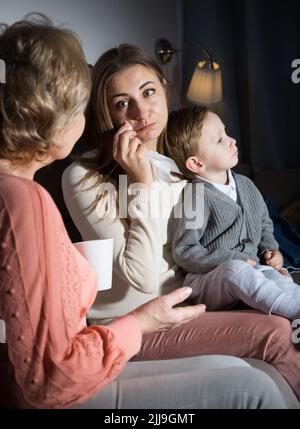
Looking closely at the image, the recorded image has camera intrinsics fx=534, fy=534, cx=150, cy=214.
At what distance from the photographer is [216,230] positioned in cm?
152

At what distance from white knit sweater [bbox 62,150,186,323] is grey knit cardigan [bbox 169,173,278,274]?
0.06m

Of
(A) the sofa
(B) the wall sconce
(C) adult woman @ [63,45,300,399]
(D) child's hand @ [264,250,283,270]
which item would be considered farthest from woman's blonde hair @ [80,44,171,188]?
(B) the wall sconce

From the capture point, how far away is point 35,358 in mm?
708

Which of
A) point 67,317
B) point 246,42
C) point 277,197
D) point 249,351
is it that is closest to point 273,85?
point 246,42

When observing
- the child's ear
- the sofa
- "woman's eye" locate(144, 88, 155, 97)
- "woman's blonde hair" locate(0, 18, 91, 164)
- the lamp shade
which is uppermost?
"woman's blonde hair" locate(0, 18, 91, 164)

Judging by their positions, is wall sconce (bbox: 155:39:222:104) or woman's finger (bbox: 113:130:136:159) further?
wall sconce (bbox: 155:39:222:104)

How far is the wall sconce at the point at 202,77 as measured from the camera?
2643 millimetres

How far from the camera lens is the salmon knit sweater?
0.71m

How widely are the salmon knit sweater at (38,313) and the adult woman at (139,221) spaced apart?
1.68ft

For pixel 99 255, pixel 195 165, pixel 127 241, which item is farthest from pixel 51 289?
pixel 195 165

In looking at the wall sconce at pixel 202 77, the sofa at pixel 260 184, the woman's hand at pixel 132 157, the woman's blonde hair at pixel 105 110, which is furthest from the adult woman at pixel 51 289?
the wall sconce at pixel 202 77

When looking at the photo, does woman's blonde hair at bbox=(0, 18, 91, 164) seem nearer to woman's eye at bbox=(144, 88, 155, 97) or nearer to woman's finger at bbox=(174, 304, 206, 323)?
woman's finger at bbox=(174, 304, 206, 323)

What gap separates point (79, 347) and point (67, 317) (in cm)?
5
